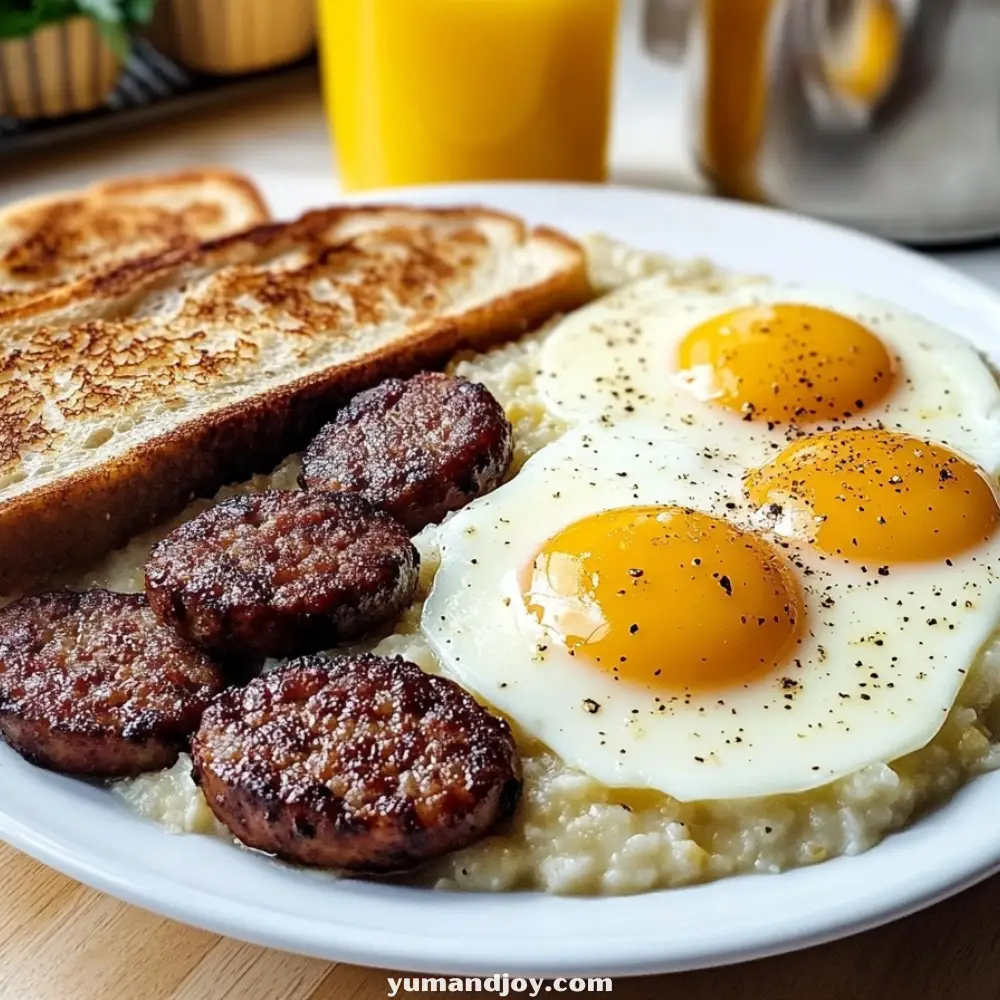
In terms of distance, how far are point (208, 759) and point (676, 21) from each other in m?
2.92

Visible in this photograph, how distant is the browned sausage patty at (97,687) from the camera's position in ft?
5.43

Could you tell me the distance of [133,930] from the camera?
1.72m

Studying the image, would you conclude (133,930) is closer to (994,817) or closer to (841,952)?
(841,952)

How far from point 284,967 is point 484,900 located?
343mm

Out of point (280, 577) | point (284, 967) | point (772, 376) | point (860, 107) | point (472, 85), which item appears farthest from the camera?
point (472, 85)

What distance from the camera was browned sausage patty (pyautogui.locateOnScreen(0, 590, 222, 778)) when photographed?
1.66 metres

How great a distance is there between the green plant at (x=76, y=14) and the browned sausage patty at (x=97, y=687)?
2.37 meters

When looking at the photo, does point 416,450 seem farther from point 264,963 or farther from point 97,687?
point 264,963

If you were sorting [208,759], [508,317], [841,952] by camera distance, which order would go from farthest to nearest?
[508,317] < [841,952] < [208,759]

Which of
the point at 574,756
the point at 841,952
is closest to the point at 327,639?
the point at 574,756

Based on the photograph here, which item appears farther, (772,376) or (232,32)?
(232,32)

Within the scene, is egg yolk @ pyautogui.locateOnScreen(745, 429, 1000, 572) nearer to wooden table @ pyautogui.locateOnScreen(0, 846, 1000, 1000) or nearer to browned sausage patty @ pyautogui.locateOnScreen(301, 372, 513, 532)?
browned sausage patty @ pyautogui.locateOnScreen(301, 372, 513, 532)

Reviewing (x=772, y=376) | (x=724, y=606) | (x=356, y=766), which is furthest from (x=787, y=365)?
(x=356, y=766)

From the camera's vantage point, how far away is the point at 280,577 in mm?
1800
